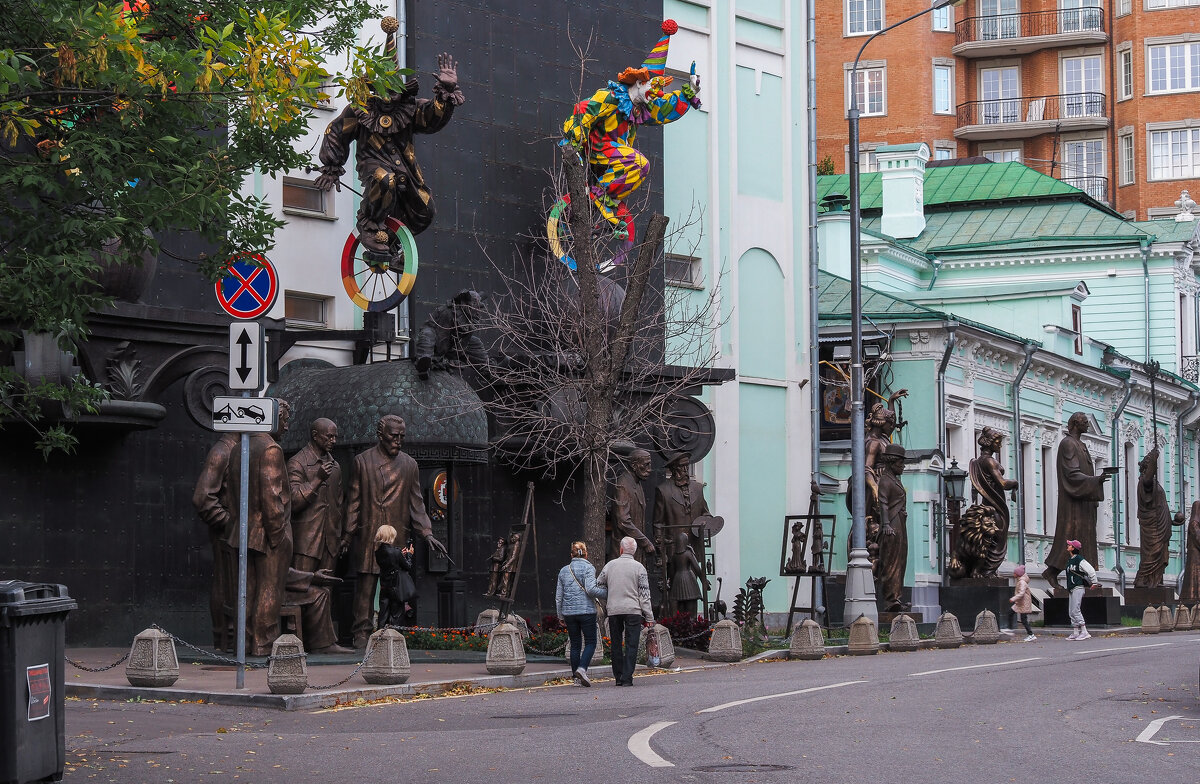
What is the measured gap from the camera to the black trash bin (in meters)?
10.8

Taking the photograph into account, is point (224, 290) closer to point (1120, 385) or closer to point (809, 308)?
point (809, 308)

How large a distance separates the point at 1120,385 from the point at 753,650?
3016 cm

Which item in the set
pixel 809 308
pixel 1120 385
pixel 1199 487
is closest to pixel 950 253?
pixel 1120 385

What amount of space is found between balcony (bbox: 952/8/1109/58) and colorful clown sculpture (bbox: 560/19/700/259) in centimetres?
4565

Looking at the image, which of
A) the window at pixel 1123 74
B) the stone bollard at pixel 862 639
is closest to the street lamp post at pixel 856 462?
the stone bollard at pixel 862 639

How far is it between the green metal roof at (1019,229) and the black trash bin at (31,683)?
4447 cm

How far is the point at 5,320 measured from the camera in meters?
21.2

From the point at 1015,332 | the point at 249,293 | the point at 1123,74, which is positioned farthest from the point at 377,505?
the point at 1123,74

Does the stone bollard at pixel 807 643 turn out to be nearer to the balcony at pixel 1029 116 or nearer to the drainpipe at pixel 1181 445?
the drainpipe at pixel 1181 445

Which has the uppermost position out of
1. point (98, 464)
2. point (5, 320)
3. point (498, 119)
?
point (498, 119)

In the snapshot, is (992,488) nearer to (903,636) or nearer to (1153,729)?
(903,636)

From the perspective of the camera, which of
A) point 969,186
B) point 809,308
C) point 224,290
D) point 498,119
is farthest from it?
point 969,186

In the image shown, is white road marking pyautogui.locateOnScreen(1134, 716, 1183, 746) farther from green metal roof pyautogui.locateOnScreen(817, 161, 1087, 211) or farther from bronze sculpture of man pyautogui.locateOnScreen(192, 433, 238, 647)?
green metal roof pyautogui.locateOnScreen(817, 161, 1087, 211)

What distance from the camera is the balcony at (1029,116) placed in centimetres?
7362
